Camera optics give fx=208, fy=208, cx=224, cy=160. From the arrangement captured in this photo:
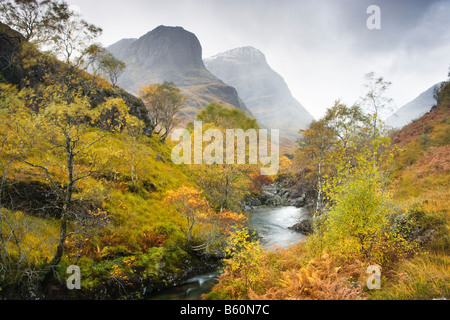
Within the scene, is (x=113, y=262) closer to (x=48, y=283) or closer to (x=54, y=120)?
(x=48, y=283)

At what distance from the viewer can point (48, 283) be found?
31.5 feet

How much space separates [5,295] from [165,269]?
747 cm

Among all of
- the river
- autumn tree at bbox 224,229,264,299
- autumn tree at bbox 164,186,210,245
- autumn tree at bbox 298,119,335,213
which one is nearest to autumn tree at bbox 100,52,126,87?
autumn tree at bbox 164,186,210,245

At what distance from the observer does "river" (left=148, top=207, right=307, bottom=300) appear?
1255 cm

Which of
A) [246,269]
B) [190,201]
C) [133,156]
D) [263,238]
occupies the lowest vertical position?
[263,238]

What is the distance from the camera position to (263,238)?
932 inches

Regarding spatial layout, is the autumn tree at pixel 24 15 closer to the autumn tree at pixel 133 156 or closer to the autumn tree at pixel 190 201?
the autumn tree at pixel 133 156

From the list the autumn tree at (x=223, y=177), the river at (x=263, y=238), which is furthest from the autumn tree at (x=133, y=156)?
the river at (x=263, y=238)

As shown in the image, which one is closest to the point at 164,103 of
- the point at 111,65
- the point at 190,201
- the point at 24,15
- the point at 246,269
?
the point at 111,65

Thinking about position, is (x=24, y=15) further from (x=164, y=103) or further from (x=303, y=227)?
(x=303, y=227)

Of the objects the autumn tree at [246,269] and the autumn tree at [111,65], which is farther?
the autumn tree at [111,65]

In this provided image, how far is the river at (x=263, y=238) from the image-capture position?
1255cm
